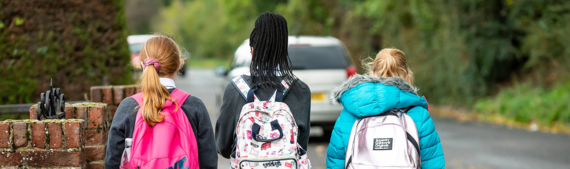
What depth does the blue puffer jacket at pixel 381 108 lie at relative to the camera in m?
3.13

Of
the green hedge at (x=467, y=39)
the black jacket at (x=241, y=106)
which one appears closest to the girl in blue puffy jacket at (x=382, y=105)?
the black jacket at (x=241, y=106)

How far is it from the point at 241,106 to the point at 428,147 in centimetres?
104

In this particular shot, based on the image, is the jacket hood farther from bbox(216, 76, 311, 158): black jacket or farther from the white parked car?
the white parked car

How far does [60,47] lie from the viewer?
568cm

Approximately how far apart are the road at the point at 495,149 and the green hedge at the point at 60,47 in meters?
2.04

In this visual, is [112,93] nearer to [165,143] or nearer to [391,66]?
[165,143]

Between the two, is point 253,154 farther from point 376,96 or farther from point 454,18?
point 454,18

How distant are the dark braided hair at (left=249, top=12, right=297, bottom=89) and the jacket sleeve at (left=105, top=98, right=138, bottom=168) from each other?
2.15ft

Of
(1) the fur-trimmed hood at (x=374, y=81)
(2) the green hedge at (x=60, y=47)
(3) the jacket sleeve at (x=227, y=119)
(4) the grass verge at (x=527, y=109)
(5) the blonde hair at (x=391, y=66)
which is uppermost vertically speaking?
(2) the green hedge at (x=60, y=47)

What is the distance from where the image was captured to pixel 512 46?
13.6m

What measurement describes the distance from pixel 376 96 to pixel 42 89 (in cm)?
368

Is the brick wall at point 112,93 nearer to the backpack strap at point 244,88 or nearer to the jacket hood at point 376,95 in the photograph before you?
the backpack strap at point 244,88

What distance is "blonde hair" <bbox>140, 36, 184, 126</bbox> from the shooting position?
2732 millimetres

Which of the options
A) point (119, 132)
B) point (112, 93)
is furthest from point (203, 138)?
point (112, 93)
